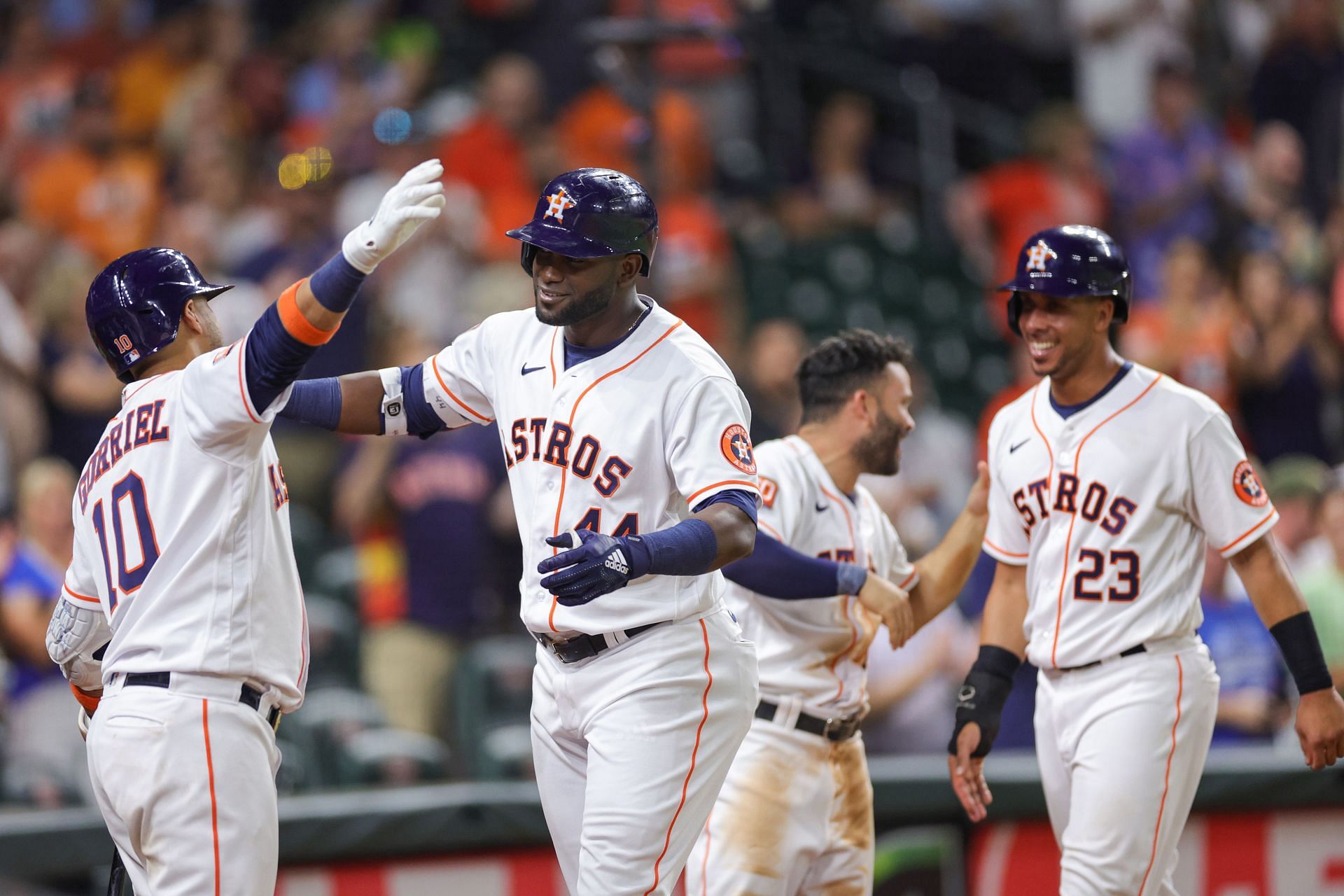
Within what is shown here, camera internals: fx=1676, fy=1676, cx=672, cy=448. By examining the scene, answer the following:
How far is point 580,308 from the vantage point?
12.7ft

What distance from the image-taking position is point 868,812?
475 centimetres

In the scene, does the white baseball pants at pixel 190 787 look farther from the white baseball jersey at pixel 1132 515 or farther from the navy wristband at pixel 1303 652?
the navy wristband at pixel 1303 652

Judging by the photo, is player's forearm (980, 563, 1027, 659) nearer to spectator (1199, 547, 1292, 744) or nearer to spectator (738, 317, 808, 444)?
spectator (1199, 547, 1292, 744)

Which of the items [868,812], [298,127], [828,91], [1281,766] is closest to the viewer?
[868,812]

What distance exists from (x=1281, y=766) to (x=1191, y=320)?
10.7 feet

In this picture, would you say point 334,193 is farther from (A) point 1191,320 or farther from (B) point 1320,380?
(B) point 1320,380

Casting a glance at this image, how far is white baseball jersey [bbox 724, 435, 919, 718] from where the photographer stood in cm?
468

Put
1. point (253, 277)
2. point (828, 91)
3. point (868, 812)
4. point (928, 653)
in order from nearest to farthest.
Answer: point (868, 812)
point (928, 653)
point (253, 277)
point (828, 91)

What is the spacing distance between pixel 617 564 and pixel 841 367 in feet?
5.32

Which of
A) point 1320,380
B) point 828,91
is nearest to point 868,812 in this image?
point 1320,380

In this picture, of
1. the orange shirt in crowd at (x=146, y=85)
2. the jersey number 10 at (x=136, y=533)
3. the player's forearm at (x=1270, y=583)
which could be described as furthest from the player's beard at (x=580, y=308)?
the orange shirt in crowd at (x=146, y=85)

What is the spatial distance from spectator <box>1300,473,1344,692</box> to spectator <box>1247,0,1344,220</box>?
436 cm

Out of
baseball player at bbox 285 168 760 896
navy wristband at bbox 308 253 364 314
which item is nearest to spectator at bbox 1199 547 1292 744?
baseball player at bbox 285 168 760 896

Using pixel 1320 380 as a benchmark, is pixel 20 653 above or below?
below
